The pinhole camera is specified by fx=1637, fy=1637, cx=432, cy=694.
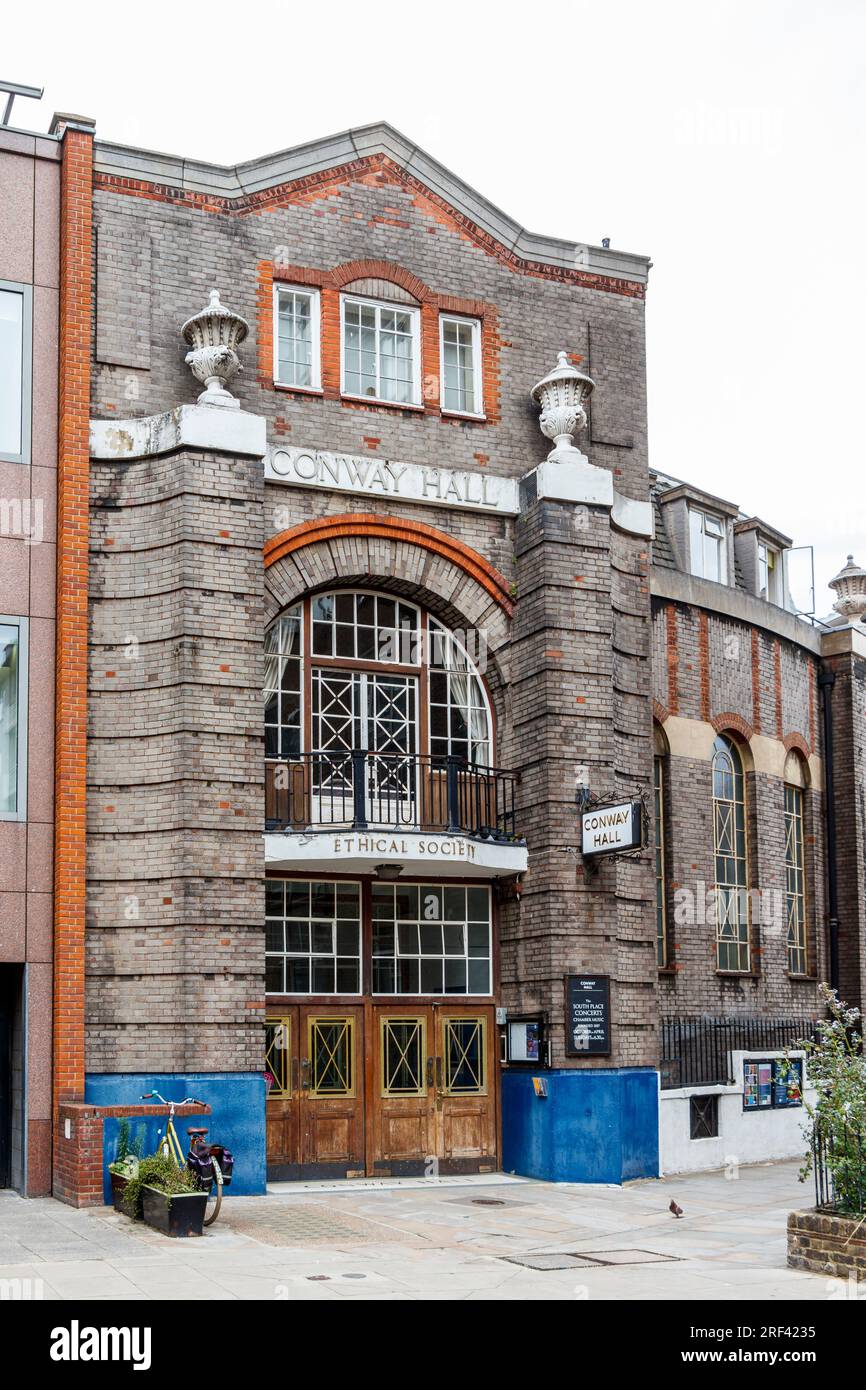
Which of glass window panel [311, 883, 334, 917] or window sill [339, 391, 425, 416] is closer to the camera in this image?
glass window panel [311, 883, 334, 917]

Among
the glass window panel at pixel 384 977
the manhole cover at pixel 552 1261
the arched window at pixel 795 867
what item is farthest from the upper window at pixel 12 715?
the arched window at pixel 795 867

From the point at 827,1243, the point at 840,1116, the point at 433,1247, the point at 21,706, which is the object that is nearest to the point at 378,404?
the point at 21,706

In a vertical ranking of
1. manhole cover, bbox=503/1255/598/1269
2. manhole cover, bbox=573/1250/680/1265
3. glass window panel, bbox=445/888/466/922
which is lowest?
manhole cover, bbox=573/1250/680/1265

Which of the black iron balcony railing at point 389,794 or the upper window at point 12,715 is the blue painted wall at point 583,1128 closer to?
the black iron balcony railing at point 389,794

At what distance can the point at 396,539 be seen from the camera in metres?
18.3

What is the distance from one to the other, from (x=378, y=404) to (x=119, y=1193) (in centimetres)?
891

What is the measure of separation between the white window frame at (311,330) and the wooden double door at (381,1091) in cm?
680

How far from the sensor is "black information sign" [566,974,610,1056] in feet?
58.0

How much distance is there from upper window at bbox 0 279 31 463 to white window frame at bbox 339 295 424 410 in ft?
11.4

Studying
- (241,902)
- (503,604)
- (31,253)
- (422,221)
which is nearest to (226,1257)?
(241,902)

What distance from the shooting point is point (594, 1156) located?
17.5m

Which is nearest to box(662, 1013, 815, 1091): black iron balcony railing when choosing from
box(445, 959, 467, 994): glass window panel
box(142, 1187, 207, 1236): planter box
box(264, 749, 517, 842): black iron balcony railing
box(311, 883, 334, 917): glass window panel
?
box(445, 959, 467, 994): glass window panel

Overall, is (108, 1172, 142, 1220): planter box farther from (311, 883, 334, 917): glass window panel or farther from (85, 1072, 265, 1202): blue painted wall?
(311, 883, 334, 917): glass window panel

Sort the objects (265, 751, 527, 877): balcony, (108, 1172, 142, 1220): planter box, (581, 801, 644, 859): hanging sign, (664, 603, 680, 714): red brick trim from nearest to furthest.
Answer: (108, 1172, 142, 1220): planter box, (265, 751, 527, 877): balcony, (581, 801, 644, 859): hanging sign, (664, 603, 680, 714): red brick trim
